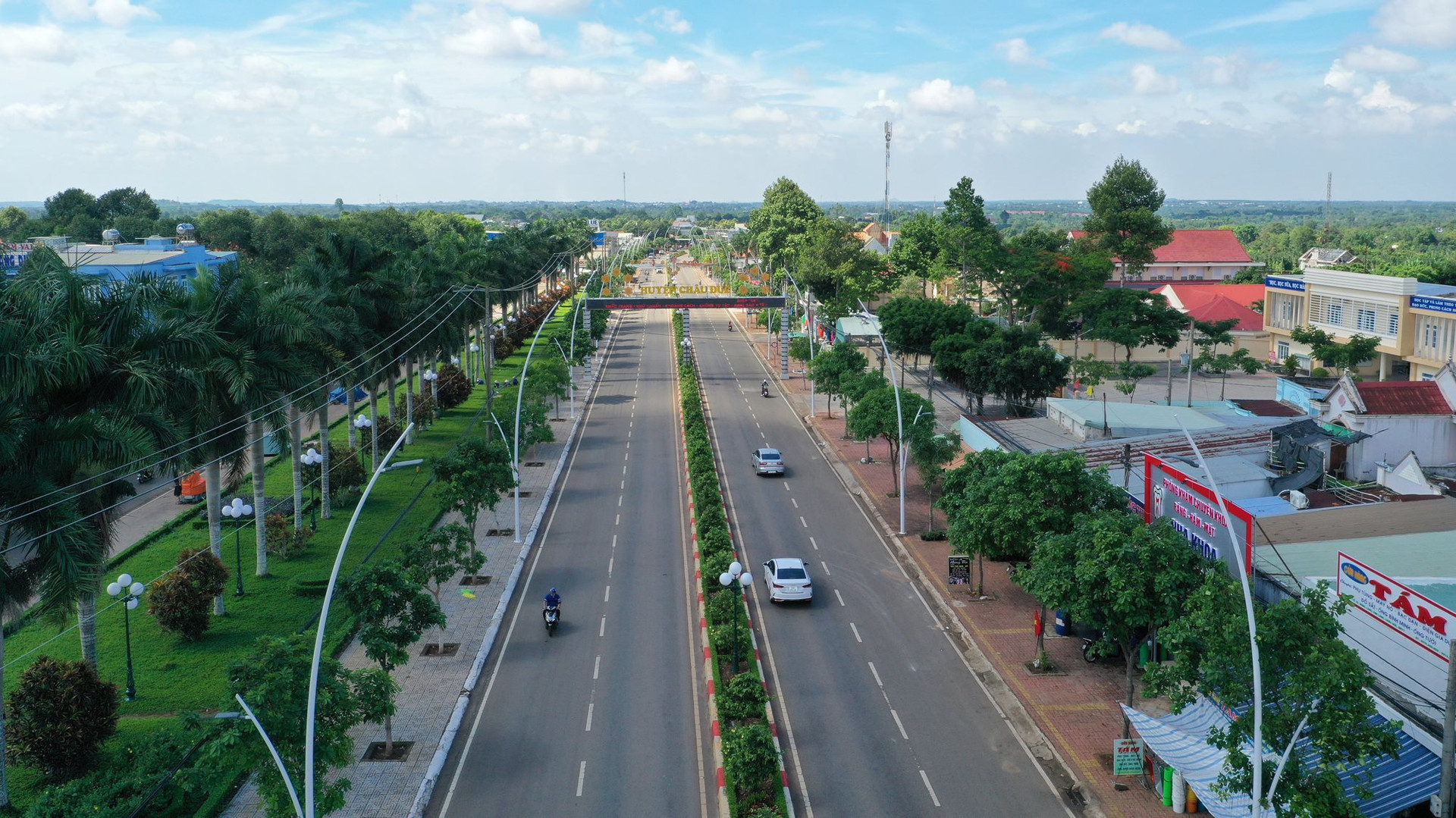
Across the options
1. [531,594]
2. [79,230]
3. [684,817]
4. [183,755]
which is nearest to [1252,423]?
[531,594]

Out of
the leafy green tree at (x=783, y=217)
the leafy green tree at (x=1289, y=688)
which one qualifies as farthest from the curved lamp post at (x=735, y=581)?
the leafy green tree at (x=783, y=217)

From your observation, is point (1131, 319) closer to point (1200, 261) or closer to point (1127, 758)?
point (1127, 758)

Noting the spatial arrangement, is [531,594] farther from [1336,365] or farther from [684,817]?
[1336,365]

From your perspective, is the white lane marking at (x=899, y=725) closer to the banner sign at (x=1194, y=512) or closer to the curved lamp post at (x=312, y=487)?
the banner sign at (x=1194, y=512)

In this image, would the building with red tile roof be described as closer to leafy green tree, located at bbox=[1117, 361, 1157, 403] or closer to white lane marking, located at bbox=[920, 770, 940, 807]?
leafy green tree, located at bbox=[1117, 361, 1157, 403]

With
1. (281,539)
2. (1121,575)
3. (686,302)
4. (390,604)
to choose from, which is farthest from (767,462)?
(686,302)
